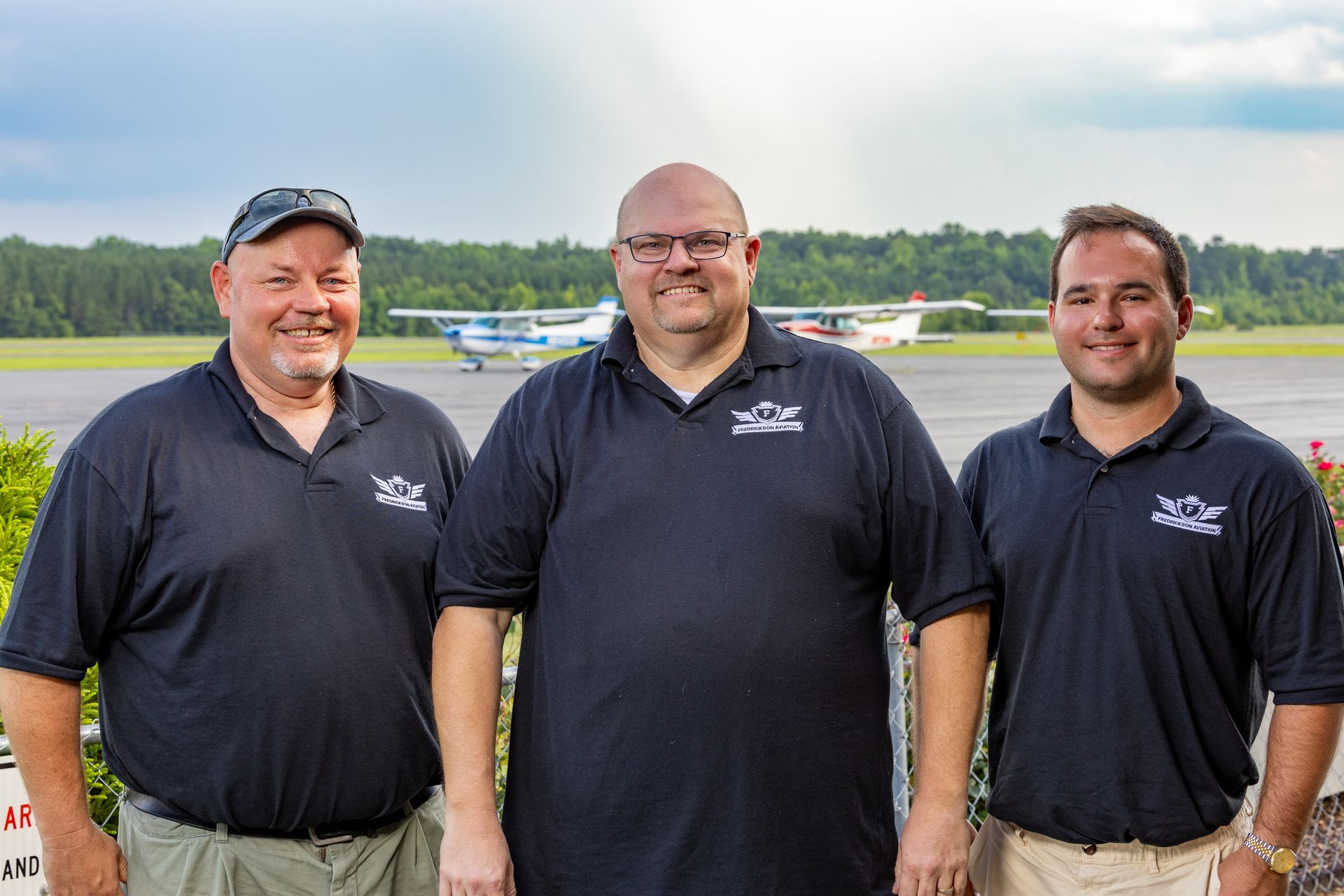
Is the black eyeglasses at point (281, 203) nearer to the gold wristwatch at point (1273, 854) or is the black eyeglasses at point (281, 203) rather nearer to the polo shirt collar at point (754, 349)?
the polo shirt collar at point (754, 349)

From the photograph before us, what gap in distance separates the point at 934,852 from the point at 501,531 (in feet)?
3.85

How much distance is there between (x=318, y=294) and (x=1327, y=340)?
10273cm

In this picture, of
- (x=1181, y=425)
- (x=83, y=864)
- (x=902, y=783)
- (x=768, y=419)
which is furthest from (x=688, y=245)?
(x=902, y=783)

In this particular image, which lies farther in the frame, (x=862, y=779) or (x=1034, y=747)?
(x=1034, y=747)

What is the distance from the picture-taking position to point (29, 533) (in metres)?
4.52

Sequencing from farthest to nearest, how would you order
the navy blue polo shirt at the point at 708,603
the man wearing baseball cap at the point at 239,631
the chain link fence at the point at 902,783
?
the chain link fence at the point at 902,783 → the man wearing baseball cap at the point at 239,631 → the navy blue polo shirt at the point at 708,603

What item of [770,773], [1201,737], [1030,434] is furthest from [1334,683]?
[770,773]

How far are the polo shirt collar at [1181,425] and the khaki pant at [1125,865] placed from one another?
0.92 metres

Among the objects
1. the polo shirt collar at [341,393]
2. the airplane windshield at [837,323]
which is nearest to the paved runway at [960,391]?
the airplane windshield at [837,323]

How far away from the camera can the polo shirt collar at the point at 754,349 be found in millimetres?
2697

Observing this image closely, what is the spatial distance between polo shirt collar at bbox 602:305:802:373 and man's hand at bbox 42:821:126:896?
64.5 inches

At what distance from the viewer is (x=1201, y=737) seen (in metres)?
2.68

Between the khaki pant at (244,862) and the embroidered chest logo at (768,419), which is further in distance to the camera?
the khaki pant at (244,862)

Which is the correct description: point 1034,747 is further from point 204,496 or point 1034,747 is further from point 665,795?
point 204,496
